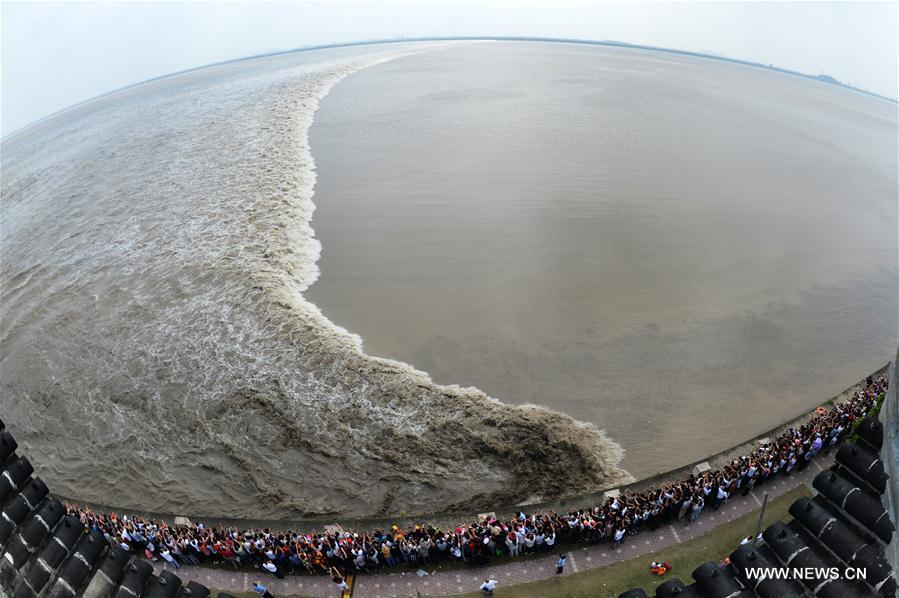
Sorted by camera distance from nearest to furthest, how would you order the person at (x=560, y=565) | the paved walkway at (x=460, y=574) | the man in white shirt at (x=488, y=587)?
the man in white shirt at (x=488, y=587) → the person at (x=560, y=565) → the paved walkway at (x=460, y=574)

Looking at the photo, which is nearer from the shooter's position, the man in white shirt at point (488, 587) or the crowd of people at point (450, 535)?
the man in white shirt at point (488, 587)

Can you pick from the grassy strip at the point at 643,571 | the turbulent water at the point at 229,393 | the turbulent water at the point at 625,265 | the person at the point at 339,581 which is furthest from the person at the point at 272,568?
the turbulent water at the point at 625,265

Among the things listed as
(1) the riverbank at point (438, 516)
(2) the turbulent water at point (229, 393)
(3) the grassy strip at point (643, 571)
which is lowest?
(2) the turbulent water at point (229, 393)

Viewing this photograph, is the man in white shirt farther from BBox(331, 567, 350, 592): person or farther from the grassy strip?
BBox(331, 567, 350, 592): person

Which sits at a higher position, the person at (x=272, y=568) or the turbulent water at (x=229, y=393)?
the person at (x=272, y=568)

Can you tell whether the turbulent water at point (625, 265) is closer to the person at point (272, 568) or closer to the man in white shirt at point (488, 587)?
the man in white shirt at point (488, 587)

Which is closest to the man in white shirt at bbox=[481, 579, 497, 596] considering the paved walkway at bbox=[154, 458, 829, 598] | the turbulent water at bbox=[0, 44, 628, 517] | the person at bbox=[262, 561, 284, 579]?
the paved walkway at bbox=[154, 458, 829, 598]

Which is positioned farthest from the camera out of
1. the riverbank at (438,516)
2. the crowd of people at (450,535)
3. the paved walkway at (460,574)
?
the riverbank at (438,516)
